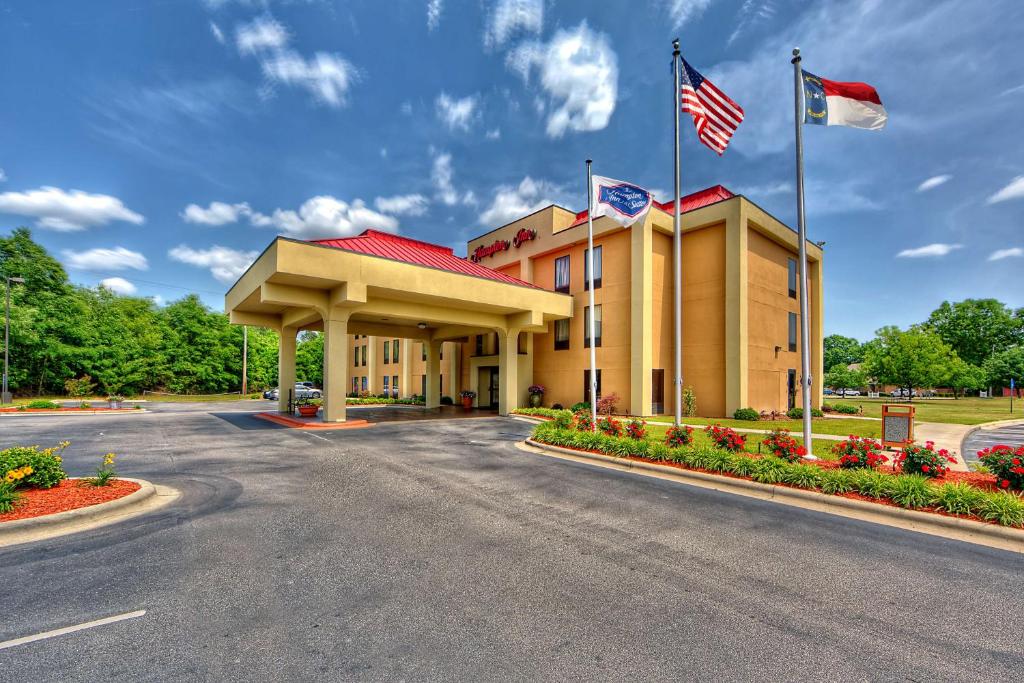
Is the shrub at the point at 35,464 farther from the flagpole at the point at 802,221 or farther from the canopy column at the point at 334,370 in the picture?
the flagpole at the point at 802,221

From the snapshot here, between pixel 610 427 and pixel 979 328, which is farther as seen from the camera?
pixel 979 328

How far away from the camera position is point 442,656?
3396 mm

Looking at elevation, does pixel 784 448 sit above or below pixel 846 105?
below

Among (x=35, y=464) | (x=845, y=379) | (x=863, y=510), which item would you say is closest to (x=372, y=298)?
(x=35, y=464)

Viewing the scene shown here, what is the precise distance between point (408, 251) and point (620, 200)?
45.4ft

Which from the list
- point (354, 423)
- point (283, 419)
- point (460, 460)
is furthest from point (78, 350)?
point (460, 460)

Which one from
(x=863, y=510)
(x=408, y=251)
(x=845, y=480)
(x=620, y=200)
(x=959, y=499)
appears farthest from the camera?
(x=408, y=251)

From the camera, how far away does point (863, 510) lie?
7.36 m

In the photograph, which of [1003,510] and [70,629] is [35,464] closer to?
[70,629]

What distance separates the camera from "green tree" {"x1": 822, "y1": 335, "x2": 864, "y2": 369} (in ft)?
427

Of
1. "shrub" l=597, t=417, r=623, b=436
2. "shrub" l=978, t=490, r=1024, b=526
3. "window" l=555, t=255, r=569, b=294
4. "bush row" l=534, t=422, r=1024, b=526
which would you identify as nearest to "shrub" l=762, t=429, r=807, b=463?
"bush row" l=534, t=422, r=1024, b=526

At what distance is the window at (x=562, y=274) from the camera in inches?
1146

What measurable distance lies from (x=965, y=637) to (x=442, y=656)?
4383 millimetres

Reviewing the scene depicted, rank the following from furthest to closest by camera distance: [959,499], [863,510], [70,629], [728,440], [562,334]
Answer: [562,334] → [728,440] → [863,510] → [959,499] → [70,629]
